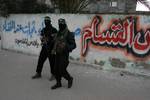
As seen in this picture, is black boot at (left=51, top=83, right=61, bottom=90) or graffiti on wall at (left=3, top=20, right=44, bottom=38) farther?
graffiti on wall at (left=3, top=20, right=44, bottom=38)

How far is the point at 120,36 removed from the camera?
934 centimetres

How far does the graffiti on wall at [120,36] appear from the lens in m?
8.77

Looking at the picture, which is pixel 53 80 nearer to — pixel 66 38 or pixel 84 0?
pixel 66 38

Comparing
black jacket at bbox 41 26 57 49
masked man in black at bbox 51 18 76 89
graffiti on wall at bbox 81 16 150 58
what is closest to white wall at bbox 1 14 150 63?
graffiti on wall at bbox 81 16 150 58

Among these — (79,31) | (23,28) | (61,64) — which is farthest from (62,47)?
(23,28)

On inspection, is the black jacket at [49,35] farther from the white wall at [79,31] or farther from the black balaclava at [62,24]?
the white wall at [79,31]

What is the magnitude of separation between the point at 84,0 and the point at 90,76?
5.09 metres

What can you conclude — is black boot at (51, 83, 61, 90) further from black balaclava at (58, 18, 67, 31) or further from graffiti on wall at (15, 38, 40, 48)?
graffiti on wall at (15, 38, 40, 48)

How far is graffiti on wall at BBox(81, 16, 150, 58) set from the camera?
877 centimetres

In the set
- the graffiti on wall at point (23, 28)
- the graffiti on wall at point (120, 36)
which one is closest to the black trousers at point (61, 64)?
the graffiti on wall at point (120, 36)

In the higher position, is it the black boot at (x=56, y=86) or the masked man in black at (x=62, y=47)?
the masked man in black at (x=62, y=47)

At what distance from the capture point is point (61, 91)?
719cm

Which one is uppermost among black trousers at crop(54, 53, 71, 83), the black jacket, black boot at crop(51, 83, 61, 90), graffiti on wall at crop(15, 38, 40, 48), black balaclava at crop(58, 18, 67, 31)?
black balaclava at crop(58, 18, 67, 31)

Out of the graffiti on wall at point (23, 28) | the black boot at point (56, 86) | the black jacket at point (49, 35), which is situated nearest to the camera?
the black boot at point (56, 86)
